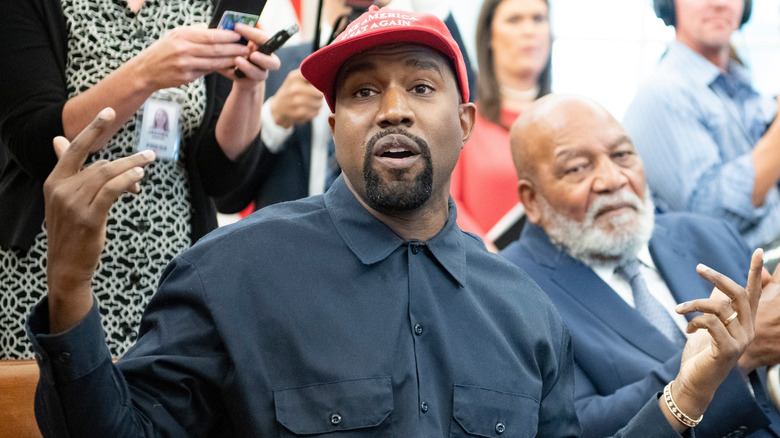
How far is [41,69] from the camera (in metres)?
2.24

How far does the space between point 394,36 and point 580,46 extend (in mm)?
2226

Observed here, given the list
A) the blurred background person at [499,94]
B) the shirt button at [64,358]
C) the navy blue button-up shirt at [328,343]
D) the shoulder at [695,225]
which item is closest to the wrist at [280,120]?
the blurred background person at [499,94]

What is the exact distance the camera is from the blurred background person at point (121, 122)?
2.18 m

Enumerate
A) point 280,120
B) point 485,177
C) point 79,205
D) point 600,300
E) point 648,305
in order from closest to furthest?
point 79,205, point 600,300, point 648,305, point 280,120, point 485,177

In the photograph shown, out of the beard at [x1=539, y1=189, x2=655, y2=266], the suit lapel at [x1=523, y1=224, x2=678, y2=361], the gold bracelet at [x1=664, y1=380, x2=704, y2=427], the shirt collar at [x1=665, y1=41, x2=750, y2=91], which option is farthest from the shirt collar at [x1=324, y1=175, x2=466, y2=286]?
the shirt collar at [x1=665, y1=41, x2=750, y2=91]

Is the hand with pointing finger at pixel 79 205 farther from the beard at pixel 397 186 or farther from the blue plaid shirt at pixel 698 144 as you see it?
the blue plaid shirt at pixel 698 144

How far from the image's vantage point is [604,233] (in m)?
2.99

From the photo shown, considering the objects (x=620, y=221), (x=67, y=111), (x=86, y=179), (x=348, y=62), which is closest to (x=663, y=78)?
(x=620, y=221)

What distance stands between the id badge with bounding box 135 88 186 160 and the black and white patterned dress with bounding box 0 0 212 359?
38mm

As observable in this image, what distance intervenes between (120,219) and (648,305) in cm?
168

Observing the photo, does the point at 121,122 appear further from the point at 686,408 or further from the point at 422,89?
the point at 686,408

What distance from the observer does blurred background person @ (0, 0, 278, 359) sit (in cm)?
218

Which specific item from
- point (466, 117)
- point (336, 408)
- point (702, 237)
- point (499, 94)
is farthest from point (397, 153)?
point (499, 94)

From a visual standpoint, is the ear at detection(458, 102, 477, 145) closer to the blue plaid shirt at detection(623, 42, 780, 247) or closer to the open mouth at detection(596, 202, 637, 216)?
the open mouth at detection(596, 202, 637, 216)
